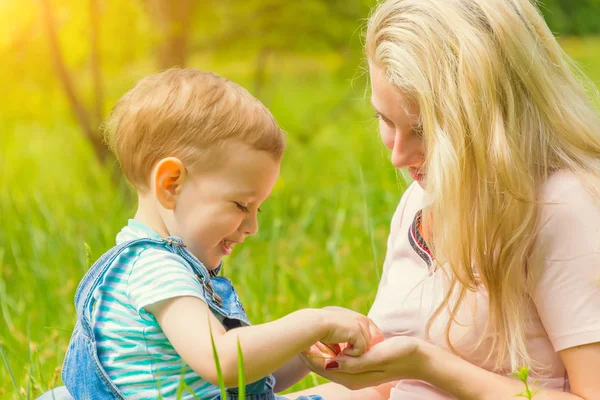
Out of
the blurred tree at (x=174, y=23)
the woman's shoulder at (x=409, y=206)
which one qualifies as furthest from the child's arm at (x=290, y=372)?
the blurred tree at (x=174, y=23)

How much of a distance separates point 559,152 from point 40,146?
5.41 metres

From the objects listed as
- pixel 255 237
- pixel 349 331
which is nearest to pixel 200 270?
pixel 349 331

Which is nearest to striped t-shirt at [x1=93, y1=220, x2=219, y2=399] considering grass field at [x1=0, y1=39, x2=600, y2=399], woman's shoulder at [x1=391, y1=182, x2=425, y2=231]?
grass field at [x1=0, y1=39, x2=600, y2=399]

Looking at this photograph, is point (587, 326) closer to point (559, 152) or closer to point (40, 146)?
point (559, 152)

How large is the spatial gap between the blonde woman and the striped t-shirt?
318mm

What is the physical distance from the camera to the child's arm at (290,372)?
2111 millimetres

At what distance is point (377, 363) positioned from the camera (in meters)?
1.87

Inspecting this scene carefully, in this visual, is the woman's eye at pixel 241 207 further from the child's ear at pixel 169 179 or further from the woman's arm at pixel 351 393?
the woman's arm at pixel 351 393

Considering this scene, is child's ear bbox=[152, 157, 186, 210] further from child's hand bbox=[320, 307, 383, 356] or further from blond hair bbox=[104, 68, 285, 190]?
child's hand bbox=[320, 307, 383, 356]

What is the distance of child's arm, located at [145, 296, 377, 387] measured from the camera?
1.69 meters

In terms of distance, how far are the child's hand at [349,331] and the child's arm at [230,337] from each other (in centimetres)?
3

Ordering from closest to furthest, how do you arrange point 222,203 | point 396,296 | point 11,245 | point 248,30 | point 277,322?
1. point 277,322
2. point 222,203
3. point 396,296
4. point 11,245
5. point 248,30

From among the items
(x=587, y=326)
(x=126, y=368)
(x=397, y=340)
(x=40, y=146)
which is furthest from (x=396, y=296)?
(x=40, y=146)

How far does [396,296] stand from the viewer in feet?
6.99
